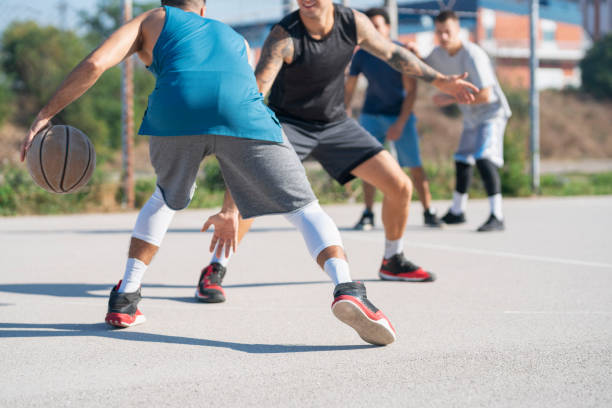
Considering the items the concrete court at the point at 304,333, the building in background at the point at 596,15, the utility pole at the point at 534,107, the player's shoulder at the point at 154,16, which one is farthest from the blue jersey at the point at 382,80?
the building in background at the point at 596,15

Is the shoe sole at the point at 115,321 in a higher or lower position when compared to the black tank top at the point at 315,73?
lower

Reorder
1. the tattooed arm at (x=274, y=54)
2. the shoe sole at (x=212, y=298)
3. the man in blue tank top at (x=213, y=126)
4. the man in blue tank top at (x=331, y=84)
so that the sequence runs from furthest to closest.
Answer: the shoe sole at (x=212, y=298) → the man in blue tank top at (x=331, y=84) → the tattooed arm at (x=274, y=54) → the man in blue tank top at (x=213, y=126)

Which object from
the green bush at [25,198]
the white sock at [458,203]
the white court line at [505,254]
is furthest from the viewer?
the green bush at [25,198]

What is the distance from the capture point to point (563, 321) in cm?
425

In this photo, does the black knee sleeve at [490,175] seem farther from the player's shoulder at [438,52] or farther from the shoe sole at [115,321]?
the shoe sole at [115,321]

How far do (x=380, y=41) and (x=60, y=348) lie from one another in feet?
8.23

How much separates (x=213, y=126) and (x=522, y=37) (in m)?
55.7

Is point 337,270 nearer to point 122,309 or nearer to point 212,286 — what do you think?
point 122,309

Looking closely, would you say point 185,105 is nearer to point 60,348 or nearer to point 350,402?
point 60,348

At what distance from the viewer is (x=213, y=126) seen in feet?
12.2

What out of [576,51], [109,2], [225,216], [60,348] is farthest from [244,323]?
[576,51]

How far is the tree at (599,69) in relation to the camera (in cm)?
4309

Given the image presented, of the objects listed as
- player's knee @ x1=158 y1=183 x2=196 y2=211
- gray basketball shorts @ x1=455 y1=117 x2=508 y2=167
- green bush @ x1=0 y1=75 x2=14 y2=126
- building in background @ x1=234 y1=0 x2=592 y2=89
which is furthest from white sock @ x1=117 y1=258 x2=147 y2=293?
building in background @ x1=234 y1=0 x2=592 y2=89

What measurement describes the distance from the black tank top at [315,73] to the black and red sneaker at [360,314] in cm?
160
